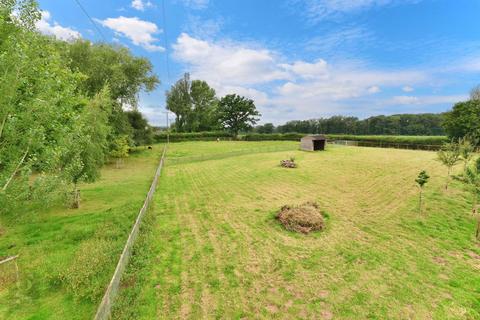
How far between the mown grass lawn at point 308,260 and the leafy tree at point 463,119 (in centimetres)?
3290

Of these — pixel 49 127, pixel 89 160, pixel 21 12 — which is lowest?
pixel 89 160

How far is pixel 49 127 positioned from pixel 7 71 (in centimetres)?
210

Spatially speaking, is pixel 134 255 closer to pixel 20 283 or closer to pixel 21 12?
pixel 20 283

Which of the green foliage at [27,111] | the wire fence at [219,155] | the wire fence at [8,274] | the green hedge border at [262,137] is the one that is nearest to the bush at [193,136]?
the green hedge border at [262,137]

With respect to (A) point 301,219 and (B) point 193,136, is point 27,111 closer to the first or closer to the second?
(A) point 301,219

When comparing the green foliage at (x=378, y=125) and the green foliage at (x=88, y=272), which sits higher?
the green foliage at (x=378, y=125)

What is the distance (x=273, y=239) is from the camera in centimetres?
1074

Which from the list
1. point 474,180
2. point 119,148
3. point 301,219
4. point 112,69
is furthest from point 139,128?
point 474,180

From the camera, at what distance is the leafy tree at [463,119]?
4000 cm

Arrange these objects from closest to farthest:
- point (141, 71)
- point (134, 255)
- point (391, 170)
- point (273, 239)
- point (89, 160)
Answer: point (134, 255) < point (273, 239) < point (89, 160) < point (391, 170) < point (141, 71)

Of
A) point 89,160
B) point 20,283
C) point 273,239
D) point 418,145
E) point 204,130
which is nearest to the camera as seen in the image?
point 20,283

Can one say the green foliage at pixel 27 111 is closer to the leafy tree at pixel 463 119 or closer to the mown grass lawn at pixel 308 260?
the mown grass lawn at pixel 308 260

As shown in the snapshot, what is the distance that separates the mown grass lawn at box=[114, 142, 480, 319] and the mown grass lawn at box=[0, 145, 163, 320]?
1090 millimetres

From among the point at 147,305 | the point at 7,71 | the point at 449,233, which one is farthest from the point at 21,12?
the point at 449,233
